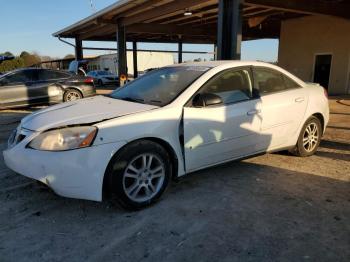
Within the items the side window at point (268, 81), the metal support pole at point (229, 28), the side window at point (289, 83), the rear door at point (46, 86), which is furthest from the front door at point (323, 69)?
the side window at point (268, 81)

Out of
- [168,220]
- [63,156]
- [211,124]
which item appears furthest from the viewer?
[211,124]

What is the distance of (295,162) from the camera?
15.9 ft

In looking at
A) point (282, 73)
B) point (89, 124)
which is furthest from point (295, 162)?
point (89, 124)

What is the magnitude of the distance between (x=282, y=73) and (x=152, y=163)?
242 centimetres

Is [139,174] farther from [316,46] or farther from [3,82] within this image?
[316,46]

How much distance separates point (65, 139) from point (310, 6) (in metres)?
11.8

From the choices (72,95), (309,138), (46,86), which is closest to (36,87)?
(46,86)

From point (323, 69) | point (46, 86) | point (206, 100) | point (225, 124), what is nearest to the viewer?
point (206, 100)

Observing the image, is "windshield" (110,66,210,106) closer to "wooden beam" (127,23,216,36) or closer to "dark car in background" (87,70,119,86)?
"wooden beam" (127,23,216,36)

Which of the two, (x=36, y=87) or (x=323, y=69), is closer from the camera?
(x=36, y=87)

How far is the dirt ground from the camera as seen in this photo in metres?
2.64

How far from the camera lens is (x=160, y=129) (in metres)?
3.35

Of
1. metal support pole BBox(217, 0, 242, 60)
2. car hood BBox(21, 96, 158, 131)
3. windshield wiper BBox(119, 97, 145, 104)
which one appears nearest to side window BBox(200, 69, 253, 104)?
windshield wiper BBox(119, 97, 145, 104)

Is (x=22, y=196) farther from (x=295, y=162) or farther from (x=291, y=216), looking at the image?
(x=295, y=162)
